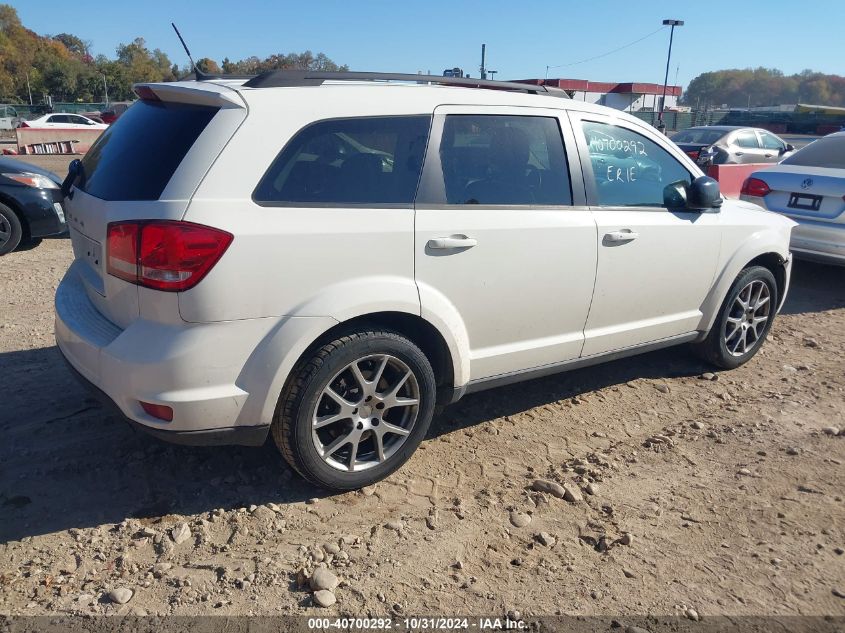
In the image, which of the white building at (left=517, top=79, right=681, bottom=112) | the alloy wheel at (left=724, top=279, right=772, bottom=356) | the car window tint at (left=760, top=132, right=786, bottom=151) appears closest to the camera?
the alloy wheel at (left=724, top=279, right=772, bottom=356)

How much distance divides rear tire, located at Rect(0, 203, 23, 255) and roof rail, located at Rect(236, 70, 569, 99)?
5.98 m

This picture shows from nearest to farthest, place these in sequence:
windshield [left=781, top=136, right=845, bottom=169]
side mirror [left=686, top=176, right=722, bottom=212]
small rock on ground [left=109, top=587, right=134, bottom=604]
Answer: small rock on ground [left=109, top=587, right=134, bottom=604] < side mirror [left=686, top=176, right=722, bottom=212] < windshield [left=781, top=136, right=845, bottom=169]

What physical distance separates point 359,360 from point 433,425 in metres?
1.14

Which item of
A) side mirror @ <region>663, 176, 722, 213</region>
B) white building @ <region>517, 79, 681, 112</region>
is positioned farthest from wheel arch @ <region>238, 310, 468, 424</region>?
white building @ <region>517, 79, 681, 112</region>

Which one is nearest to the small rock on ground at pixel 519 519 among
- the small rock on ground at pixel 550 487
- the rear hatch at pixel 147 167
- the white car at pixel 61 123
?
the small rock on ground at pixel 550 487

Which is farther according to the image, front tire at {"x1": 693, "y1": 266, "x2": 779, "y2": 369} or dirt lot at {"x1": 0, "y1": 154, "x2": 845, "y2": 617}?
front tire at {"x1": 693, "y1": 266, "x2": 779, "y2": 369}

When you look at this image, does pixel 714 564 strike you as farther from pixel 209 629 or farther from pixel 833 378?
pixel 833 378

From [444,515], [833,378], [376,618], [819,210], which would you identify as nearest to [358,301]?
[444,515]

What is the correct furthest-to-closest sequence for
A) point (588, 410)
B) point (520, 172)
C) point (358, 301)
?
point (588, 410), point (520, 172), point (358, 301)

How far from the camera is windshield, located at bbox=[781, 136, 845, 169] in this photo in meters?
7.64

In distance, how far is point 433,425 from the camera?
4.22 meters

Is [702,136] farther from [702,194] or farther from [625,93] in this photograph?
[625,93]

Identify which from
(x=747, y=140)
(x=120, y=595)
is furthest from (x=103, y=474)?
(x=747, y=140)

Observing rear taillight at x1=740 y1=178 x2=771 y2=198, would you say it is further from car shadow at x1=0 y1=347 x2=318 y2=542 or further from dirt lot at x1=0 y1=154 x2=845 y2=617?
car shadow at x1=0 y1=347 x2=318 y2=542
